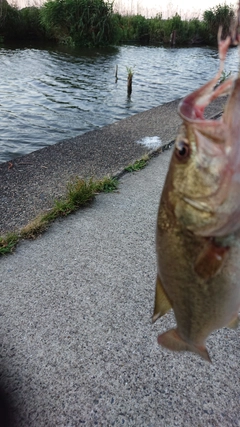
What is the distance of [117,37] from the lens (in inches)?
1415

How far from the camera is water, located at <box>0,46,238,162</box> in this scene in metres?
12.4

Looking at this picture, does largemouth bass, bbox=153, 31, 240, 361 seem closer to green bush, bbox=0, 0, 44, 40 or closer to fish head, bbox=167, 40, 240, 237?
fish head, bbox=167, 40, 240, 237

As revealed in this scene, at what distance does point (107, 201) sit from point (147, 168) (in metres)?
1.55

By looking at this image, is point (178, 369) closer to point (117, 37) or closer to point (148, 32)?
point (117, 37)

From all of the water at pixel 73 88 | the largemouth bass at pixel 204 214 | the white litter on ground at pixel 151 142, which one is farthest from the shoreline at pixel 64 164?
the largemouth bass at pixel 204 214

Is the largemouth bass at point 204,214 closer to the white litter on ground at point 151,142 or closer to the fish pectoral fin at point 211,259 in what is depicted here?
the fish pectoral fin at point 211,259

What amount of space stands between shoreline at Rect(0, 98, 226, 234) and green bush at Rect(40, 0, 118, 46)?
88.4 feet

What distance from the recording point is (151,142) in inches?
348

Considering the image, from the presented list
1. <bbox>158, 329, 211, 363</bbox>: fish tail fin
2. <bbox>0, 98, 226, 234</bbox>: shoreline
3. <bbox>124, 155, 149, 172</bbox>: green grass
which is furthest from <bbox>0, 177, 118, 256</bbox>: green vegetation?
<bbox>158, 329, 211, 363</bbox>: fish tail fin

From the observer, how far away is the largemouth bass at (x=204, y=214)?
1178 millimetres

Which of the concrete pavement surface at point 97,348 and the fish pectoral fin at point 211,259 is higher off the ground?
the fish pectoral fin at point 211,259

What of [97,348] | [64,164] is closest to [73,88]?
[64,164]

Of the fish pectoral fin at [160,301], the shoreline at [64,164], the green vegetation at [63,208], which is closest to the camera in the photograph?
the fish pectoral fin at [160,301]

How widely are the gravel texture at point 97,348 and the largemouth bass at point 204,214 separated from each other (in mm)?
1609
